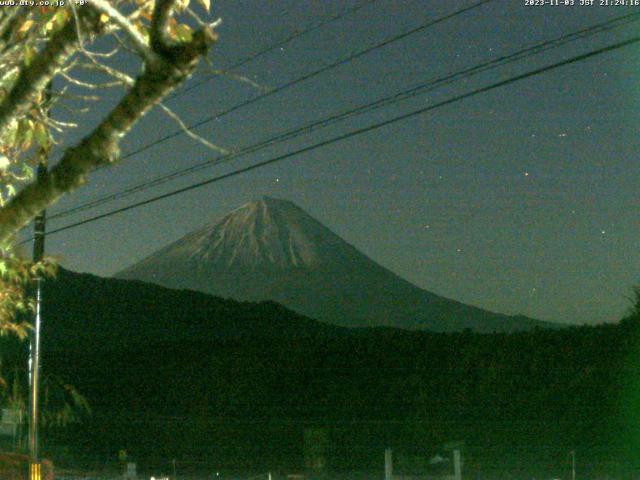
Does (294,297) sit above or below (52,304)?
above

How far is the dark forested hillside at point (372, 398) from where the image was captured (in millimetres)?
25984

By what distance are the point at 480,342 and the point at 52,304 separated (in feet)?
102

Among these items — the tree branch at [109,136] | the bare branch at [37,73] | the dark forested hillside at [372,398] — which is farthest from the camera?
the dark forested hillside at [372,398]

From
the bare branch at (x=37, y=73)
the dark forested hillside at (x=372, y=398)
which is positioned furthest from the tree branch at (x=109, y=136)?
the dark forested hillside at (x=372, y=398)

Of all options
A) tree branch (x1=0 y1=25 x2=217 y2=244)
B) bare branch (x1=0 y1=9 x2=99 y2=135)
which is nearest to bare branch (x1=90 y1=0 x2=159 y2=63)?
tree branch (x1=0 y1=25 x2=217 y2=244)

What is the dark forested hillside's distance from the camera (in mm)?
25984

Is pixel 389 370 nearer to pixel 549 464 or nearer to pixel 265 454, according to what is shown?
pixel 265 454

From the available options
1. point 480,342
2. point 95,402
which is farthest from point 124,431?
point 480,342

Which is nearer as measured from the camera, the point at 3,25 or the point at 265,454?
the point at 3,25

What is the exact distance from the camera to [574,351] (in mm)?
29547

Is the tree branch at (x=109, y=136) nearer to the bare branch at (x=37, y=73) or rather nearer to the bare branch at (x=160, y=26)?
the bare branch at (x=160, y=26)

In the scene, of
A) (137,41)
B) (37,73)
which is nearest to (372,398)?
(37,73)

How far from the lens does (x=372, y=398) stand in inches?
1313

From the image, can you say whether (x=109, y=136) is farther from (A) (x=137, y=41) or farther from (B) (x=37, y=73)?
(B) (x=37, y=73)
